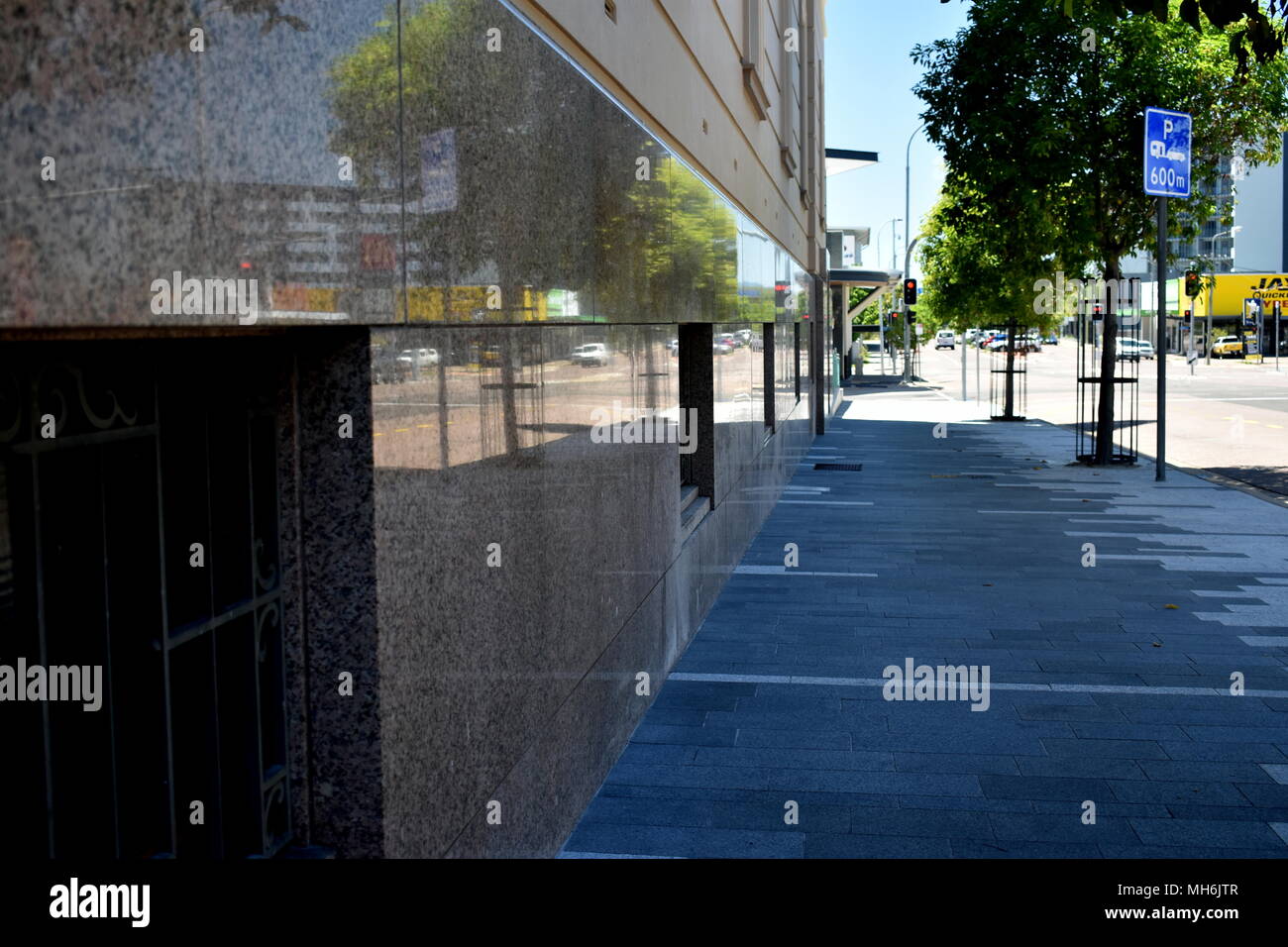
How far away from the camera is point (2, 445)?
2.21 meters

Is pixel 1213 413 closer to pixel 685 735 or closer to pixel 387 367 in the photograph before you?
pixel 685 735

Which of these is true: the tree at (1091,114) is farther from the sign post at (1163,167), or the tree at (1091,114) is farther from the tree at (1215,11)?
the tree at (1215,11)

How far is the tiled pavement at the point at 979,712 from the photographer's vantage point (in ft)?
17.0

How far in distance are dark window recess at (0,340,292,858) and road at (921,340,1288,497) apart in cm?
1529

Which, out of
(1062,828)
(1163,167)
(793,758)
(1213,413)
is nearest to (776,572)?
(793,758)

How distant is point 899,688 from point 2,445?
A: 559 cm

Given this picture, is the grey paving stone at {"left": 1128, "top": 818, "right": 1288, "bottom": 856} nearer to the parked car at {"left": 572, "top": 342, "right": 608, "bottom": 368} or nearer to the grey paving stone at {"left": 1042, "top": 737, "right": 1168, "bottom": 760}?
the grey paving stone at {"left": 1042, "top": 737, "right": 1168, "bottom": 760}

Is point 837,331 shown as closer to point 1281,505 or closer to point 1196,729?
point 1281,505

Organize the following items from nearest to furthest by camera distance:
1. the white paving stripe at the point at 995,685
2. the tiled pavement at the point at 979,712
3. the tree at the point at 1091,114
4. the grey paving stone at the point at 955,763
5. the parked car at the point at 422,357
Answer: the parked car at the point at 422,357, the tiled pavement at the point at 979,712, the grey paving stone at the point at 955,763, the white paving stripe at the point at 995,685, the tree at the point at 1091,114

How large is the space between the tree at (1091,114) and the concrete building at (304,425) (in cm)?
1401

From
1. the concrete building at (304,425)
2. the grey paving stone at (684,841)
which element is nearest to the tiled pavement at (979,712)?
the grey paving stone at (684,841)

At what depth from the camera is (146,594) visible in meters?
2.65
